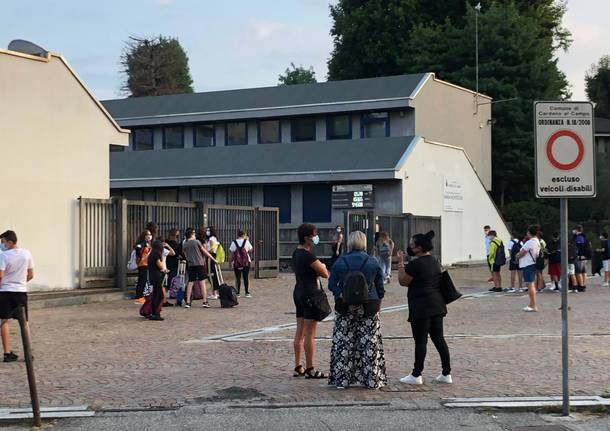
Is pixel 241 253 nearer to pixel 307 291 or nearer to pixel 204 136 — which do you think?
pixel 307 291

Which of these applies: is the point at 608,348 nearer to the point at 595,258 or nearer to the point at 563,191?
the point at 563,191

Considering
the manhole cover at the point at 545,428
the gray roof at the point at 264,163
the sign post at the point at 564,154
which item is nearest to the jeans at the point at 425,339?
the sign post at the point at 564,154

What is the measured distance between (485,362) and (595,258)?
20310 millimetres

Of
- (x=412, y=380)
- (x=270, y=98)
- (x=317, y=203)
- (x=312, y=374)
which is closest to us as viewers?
(x=412, y=380)

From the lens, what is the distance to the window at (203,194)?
39344 millimetres

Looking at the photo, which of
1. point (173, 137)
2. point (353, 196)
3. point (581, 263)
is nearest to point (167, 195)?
point (173, 137)

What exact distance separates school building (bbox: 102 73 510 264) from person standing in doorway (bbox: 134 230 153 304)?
12991 mm

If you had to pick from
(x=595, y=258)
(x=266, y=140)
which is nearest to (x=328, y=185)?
(x=266, y=140)

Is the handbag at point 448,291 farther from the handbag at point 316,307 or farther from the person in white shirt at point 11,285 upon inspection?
the person in white shirt at point 11,285

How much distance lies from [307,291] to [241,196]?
28.7 meters

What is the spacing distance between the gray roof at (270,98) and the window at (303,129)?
93 cm

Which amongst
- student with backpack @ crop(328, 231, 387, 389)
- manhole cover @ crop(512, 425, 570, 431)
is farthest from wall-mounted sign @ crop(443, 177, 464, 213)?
manhole cover @ crop(512, 425, 570, 431)

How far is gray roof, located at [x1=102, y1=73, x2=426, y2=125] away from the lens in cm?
3978

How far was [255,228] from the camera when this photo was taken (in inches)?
1125
